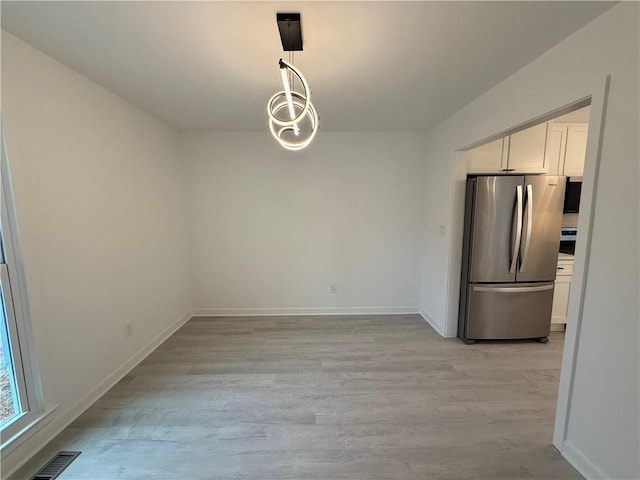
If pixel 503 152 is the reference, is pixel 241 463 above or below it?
below

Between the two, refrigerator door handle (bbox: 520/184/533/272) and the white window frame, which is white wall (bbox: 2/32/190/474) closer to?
the white window frame

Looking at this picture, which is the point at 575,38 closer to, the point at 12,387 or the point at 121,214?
the point at 121,214

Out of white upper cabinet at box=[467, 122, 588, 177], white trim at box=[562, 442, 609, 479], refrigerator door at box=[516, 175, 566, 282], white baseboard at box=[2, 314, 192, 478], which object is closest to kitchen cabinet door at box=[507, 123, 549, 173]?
white upper cabinet at box=[467, 122, 588, 177]

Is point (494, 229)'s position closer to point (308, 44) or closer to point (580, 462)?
point (580, 462)

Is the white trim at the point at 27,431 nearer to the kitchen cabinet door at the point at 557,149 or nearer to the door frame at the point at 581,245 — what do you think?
the door frame at the point at 581,245

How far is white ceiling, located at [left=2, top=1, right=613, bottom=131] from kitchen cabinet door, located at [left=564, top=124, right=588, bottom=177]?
1.66 m

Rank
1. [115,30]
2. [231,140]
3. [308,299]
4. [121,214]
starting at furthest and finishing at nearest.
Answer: [308,299] < [231,140] < [121,214] < [115,30]

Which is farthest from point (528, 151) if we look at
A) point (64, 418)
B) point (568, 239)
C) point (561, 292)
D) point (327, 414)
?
point (64, 418)

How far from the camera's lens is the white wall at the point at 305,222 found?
3590mm

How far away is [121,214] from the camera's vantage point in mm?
2463

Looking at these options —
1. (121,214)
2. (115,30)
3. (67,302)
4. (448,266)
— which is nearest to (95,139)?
(121,214)

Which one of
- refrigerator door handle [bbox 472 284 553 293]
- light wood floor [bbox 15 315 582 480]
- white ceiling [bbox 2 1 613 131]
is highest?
white ceiling [bbox 2 1 613 131]

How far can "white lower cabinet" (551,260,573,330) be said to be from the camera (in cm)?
309

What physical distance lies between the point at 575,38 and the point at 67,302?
11.9 ft
